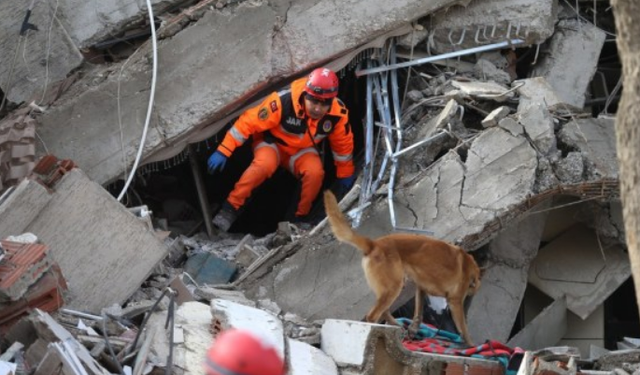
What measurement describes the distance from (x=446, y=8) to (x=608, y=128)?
186cm

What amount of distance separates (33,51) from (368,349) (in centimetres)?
439

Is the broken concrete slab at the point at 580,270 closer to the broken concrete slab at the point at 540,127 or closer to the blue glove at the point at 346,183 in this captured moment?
the broken concrete slab at the point at 540,127

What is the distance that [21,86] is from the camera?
1116 centimetres

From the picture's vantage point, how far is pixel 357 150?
12.3m

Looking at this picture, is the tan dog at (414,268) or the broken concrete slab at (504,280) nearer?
the tan dog at (414,268)

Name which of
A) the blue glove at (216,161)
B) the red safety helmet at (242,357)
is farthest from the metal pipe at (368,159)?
the red safety helmet at (242,357)

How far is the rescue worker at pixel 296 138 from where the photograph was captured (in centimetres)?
1081

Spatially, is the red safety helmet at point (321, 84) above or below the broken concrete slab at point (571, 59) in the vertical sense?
above

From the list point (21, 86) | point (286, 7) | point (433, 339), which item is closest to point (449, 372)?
point (433, 339)

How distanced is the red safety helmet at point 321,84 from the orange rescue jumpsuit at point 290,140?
0.62 feet

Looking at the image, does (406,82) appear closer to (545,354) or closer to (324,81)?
(324,81)

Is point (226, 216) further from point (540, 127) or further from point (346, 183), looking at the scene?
point (540, 127)

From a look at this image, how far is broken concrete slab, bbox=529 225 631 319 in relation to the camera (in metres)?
11.7

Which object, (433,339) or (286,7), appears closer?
(433,339)
